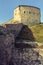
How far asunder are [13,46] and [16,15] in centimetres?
754

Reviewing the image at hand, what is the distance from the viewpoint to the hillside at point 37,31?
31.3 metres

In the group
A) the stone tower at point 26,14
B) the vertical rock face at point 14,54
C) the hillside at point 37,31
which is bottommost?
the vertical rock face at point 14,54

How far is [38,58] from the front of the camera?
95.3ft

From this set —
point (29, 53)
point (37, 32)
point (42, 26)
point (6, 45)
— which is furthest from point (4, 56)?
point (42, 26)

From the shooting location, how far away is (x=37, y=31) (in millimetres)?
32656

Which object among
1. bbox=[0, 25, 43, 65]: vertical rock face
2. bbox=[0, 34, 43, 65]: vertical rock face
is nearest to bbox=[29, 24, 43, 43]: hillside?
bbox=[0, 25, 43, 65]: vertical rock face

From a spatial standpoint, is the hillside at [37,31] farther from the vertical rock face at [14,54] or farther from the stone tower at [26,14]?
the vertical rock face at [14,54]

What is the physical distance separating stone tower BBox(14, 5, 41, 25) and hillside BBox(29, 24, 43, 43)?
154cm

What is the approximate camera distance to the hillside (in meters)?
31.3

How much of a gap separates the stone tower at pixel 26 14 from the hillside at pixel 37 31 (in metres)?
1.54

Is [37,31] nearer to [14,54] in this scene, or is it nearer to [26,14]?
[26,14]

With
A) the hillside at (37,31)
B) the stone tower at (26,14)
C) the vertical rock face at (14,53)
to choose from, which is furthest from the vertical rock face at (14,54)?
the stone tower at (26,14)

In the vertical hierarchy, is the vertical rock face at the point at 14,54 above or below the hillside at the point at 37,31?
below

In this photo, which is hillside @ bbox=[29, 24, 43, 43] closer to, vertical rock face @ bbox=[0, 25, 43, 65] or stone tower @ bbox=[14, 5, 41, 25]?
stone tower @ bbox=[14, 5, 41, 25]
